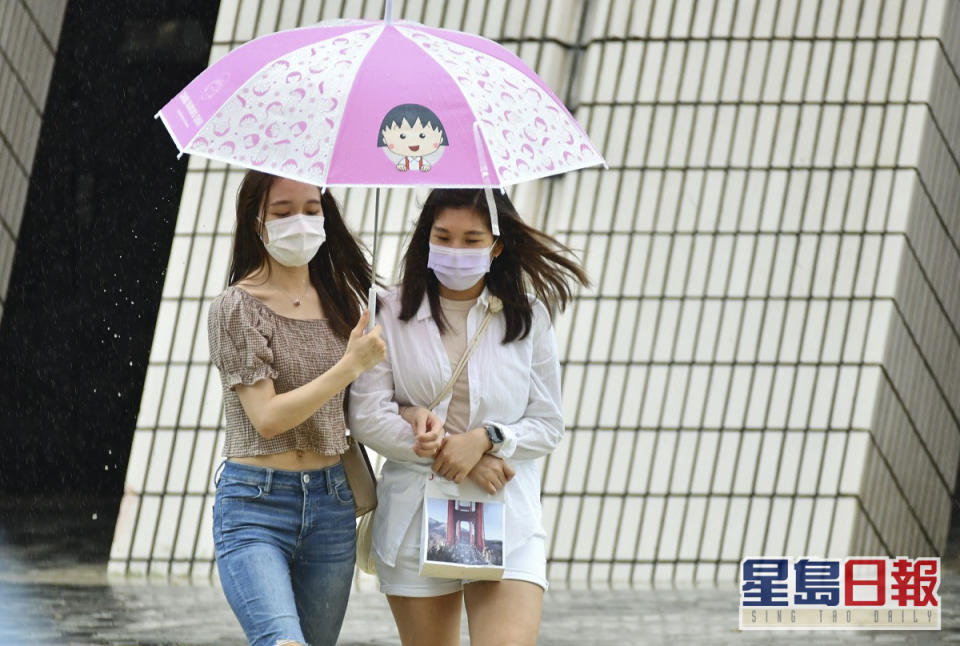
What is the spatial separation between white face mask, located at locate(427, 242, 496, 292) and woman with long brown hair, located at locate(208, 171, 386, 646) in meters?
0.21

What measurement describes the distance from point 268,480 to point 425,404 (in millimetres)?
425

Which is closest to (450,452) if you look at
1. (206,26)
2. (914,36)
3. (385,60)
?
(385,60)

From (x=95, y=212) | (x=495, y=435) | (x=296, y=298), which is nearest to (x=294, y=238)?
(x=296, y=298)

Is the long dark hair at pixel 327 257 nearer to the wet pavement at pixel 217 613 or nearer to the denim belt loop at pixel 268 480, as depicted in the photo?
the denim belt loop at pixel 268 480

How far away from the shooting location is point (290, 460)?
3.51 meters

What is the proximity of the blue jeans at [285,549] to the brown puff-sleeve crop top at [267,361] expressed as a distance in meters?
0.06

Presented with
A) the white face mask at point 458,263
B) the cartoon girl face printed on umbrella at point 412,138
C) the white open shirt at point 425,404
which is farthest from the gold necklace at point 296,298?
the cartoon girl face printed on umbrella at point 412,138

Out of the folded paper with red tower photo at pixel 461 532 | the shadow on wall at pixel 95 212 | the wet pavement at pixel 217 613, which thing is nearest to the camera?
the folded paper with red tower photo at pixel 461 532

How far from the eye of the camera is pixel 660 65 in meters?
9.13

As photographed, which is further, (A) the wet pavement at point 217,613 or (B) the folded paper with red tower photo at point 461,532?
(A) the wet pavement at point 217,613

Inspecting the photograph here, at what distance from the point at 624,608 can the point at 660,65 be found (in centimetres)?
314

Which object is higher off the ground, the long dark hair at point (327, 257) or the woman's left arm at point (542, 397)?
the long dark hair at point (327, 257)

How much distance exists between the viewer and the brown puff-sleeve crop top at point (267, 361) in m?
3.47

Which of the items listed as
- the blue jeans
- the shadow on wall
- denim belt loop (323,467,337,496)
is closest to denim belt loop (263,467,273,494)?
the blue jeans
